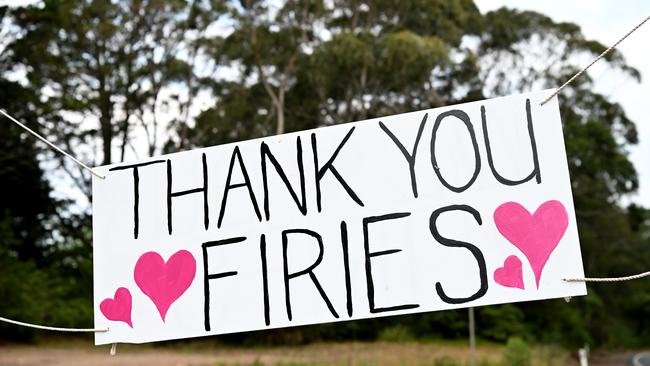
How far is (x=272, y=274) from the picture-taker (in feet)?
7.12

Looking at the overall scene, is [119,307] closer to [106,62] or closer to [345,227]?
[345,227]

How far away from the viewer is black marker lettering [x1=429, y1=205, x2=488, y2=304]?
6.73ft

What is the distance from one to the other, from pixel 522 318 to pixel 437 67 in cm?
1018

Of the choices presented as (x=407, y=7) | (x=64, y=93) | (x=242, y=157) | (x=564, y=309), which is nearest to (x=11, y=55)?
(x=64, y=93)

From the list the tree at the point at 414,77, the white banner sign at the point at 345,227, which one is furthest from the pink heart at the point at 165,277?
the tree at the point at 414,77

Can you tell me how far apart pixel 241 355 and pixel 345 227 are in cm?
1581

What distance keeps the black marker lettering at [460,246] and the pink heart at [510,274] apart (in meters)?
0.04

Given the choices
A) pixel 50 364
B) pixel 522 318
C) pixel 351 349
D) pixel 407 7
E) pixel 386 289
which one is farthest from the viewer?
pixel 522 318

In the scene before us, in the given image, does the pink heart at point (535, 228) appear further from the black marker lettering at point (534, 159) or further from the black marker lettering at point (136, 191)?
the black marker lettering at point (136, 191)

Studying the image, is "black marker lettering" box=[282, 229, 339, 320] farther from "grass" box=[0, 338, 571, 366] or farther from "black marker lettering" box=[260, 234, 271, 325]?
"grass" box=[0, 338, 571, 366]

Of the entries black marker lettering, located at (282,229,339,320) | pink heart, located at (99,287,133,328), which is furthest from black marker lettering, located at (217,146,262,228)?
pink heart, located at (99,287,133,328)

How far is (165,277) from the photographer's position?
2232 millimetres

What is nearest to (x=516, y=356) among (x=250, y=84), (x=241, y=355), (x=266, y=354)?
(x=266, y=354)

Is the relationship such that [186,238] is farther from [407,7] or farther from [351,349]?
[407,7]
